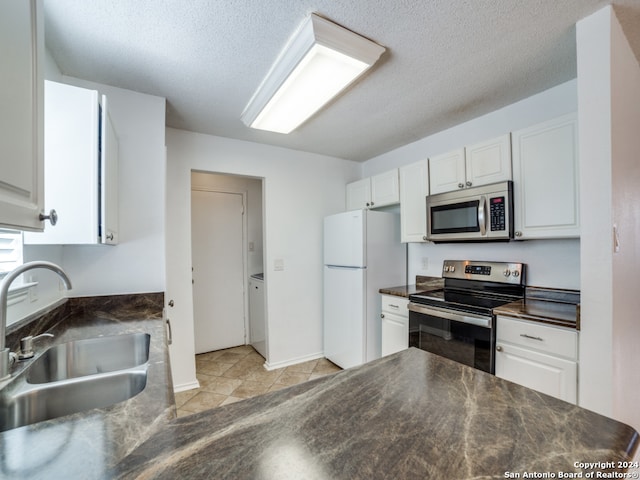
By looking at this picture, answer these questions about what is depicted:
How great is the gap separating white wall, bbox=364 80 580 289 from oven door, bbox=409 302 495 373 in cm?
67

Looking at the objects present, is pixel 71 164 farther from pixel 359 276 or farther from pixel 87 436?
pixel 359 276

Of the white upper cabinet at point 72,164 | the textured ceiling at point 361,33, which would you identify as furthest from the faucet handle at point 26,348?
the textured ceiling at point 361,33

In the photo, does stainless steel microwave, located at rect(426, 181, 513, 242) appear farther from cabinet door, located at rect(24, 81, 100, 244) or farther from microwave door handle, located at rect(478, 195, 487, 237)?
cabinet door, located at rect(24, 81, 100, 244)

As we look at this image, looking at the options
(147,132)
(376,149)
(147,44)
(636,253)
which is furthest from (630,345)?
(147,132)

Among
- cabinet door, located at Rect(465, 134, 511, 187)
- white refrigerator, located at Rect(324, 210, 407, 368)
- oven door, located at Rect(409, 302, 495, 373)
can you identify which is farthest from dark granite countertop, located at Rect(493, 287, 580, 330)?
white refrigerator, located at Rect(324, 210, 407, 368)

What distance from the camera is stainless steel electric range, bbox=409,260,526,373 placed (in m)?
1.77

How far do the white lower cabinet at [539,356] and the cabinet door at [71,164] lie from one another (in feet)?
7.40

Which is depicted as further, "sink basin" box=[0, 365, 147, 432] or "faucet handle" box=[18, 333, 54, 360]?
"faucet handle" box=[18, 333, 54, 360]

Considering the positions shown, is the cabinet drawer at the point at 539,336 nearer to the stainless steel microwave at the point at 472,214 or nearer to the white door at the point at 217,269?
the stainless steel microwave at the point at 472,214

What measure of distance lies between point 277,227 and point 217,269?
108 centimetres

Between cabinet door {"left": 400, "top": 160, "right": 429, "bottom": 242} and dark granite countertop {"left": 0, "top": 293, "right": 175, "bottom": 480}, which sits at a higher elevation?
cabinet door {"left": 400, "top": 160, "right": 429, "bottom": 242}

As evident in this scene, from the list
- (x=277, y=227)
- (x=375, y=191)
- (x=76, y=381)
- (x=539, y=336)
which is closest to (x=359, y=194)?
(x=375, y=191)

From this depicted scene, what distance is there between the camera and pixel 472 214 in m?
2.13

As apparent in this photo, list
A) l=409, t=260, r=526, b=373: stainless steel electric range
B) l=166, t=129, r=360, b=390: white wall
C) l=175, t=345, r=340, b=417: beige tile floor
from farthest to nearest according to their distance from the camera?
l=166, t=129, r=360, b=390: white wall, l=175, t=345, r=340, b=417: beige tile floor, l=409, t=260, r=526, b=373: stainless steel electric range
